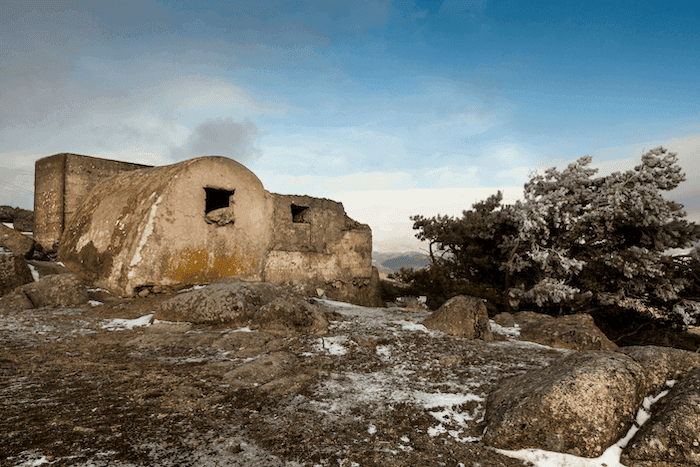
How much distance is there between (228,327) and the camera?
197 inches

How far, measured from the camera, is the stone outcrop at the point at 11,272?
5.68 meters

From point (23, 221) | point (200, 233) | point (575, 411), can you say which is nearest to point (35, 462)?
point (575, 411)

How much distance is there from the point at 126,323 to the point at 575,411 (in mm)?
5018

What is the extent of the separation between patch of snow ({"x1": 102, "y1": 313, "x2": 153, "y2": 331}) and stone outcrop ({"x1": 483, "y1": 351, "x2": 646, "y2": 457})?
A: 437 centimetres

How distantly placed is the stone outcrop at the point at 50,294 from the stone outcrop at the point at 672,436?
6589mm

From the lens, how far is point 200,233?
6852 mm

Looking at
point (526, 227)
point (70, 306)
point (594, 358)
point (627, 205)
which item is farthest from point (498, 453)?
point (627, 205)

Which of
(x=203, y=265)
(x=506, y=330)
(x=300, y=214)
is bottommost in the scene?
(x=506, y=330)

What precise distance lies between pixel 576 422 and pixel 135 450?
94.8 inches

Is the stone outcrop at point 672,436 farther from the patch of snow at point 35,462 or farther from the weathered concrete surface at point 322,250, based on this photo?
the weathered concrete surface at point 322,250

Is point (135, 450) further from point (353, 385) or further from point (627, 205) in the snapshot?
point (627, 205)

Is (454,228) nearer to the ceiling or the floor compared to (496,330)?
nearer to the ceiling

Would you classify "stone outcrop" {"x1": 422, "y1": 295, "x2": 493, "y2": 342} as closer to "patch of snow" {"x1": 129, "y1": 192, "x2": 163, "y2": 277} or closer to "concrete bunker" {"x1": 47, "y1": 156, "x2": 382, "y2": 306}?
"concrete bunker" {"x1": 47, "y1": 156, "x2": 382, "y2": 306}

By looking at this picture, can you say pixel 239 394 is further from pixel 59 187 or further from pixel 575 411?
pixel 59 187
